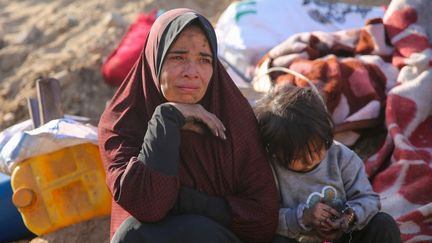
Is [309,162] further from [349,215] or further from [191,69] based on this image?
[191,69]

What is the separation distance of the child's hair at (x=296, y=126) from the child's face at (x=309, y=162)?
1cm

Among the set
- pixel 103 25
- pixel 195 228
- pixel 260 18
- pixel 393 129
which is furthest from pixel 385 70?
pixel 103 25

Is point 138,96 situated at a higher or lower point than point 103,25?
higher

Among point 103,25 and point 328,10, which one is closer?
point 328,10

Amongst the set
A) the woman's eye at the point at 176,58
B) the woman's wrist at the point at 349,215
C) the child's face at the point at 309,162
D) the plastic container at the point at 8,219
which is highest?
the woman's eye at the point at 176,58

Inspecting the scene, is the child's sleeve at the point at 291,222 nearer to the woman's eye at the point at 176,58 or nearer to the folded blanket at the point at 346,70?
the woman's eye at the point at 176,58

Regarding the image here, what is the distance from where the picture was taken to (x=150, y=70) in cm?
259

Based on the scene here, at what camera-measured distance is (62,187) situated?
327 cm

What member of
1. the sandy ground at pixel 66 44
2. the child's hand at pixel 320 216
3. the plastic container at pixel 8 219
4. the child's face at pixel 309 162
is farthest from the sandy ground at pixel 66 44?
the child's hand at pixel 320 216

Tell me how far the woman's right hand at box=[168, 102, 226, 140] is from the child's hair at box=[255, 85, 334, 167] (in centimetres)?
19

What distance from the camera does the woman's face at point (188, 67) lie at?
243 centimetres

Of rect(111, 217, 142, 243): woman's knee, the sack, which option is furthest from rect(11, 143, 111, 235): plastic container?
the sack

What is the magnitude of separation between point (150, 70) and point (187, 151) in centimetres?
34

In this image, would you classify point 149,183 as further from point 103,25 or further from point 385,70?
point 103,25
